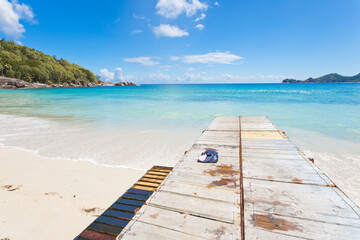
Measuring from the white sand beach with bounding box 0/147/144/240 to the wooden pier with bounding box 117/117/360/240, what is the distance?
2.77 meters

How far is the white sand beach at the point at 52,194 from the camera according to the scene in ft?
13.6

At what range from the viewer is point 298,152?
5035mm

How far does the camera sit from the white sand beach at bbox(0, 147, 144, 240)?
4.16 meters

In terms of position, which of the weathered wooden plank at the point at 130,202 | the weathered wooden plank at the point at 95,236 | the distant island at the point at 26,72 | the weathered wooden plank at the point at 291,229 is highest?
the distant island at the point at 26,72

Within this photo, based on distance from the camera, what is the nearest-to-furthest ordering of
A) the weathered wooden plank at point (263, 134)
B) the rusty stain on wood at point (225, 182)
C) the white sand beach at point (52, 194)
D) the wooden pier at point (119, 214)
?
the wooden pier at point (119, 214) → the rusty stain on wood at point (225, 182) → the white sand beach at point (52, 194) → the weathered wooden plank at point (263, 134)

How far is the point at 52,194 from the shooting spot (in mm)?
5461

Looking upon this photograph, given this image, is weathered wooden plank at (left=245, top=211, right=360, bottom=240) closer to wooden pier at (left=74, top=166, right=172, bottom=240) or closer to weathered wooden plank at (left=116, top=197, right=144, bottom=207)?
wooden pier at (left=74, top=166, right=172, bottom=240)

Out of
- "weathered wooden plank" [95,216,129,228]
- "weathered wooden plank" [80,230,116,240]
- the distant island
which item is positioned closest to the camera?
"weathered wooden plank" [80,230,116,240]

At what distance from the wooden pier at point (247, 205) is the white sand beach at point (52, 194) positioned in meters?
2.77

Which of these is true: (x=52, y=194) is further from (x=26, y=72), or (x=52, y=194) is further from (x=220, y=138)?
(x=26, y=72)

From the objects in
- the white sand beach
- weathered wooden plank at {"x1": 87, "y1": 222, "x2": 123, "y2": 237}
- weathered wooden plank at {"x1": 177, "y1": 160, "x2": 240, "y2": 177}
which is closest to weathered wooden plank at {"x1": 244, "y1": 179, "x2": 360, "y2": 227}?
weathered wooden plank at {"x1": 177, "y1": 160, "x2": 240, "y2": 177}

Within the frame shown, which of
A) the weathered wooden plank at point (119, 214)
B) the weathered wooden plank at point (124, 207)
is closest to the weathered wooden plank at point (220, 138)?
the weathered wooden plank at point (124, 207)

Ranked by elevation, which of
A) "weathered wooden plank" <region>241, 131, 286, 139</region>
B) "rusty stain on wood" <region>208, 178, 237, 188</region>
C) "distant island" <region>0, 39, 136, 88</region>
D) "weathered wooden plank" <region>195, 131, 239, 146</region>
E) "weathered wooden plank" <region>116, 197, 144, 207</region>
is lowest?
"weathered wooden plank" <region>116, 197, 144, 207</region>

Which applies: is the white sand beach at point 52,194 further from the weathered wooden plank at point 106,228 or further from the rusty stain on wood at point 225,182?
the rusty stain on wood at point 225,182
